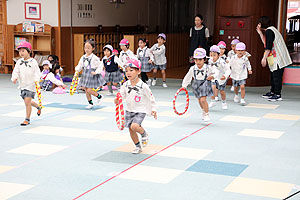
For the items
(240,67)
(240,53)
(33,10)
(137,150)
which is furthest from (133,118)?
(33,10)

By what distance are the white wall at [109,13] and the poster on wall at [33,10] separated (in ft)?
2.65

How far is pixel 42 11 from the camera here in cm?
1584

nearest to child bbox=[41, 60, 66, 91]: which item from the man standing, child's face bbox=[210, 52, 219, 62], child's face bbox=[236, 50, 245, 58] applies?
child's face bbox=[210, 52, 219, 62]

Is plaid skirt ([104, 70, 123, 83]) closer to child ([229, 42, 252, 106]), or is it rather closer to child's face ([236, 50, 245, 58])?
child ([229, 42, 252, 106])

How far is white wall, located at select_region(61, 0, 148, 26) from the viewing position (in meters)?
16.2

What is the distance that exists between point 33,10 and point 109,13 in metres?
3.82

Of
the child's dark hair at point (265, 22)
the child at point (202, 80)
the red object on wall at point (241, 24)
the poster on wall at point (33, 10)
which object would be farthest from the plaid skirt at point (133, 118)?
the poster on wall at point (33, 10)

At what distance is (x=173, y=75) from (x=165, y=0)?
596 centimetres

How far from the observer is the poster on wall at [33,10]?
15.9 metres

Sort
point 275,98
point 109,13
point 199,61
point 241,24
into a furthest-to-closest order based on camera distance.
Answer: point 109,13 < point 241,24 < point 275,98 < point 199,61

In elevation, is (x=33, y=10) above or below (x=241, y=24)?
above

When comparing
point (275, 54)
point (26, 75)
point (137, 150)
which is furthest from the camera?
point (275, 54)

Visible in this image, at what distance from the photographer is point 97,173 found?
5.78 meters

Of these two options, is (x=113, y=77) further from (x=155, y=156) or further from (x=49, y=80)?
(x=155, y=156)
